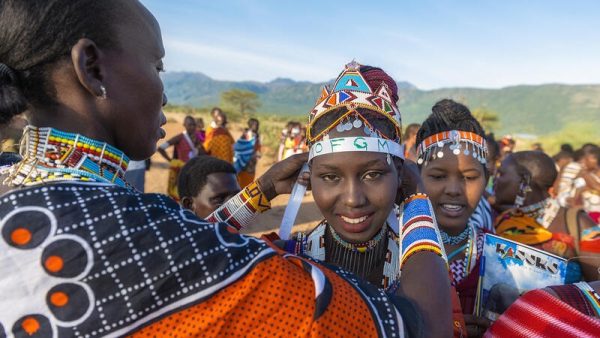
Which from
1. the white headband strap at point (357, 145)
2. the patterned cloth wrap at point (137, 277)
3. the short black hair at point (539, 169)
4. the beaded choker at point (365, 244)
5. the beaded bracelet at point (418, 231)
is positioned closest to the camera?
the patterned cloth wrap at point (137, 277)

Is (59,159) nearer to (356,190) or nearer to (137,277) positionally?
(137,277)

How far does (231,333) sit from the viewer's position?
37.6 inches

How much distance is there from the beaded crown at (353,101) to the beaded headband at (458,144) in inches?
31.8

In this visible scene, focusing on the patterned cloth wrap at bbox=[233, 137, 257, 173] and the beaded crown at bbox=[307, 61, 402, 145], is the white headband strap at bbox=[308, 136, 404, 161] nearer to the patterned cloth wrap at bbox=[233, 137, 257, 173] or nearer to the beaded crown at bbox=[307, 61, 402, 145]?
the beaded crown at bbox=[307, 61, 402, 145]

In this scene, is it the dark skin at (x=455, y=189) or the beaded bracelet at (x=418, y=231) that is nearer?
the beaded bracelet at (x=418, y=231)

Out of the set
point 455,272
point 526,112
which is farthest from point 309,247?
point 526,112

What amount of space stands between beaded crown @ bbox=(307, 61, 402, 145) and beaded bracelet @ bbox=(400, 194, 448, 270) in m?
0.40

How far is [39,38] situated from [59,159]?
31cm

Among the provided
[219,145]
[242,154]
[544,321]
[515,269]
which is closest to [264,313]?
[544,321]

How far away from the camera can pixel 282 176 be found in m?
2.06

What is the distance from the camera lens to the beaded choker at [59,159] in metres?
1.01

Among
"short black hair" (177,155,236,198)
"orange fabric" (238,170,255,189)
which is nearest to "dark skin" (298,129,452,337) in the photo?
"short black hair" (177,155,236,198)

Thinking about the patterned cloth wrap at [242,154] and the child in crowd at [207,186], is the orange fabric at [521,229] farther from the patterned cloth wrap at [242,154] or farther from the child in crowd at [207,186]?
the patterned cloth wrap at [242,154]

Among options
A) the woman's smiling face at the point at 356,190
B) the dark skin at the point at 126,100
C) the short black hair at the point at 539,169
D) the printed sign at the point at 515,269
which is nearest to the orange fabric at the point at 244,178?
the short black hair at the point at 539,169
